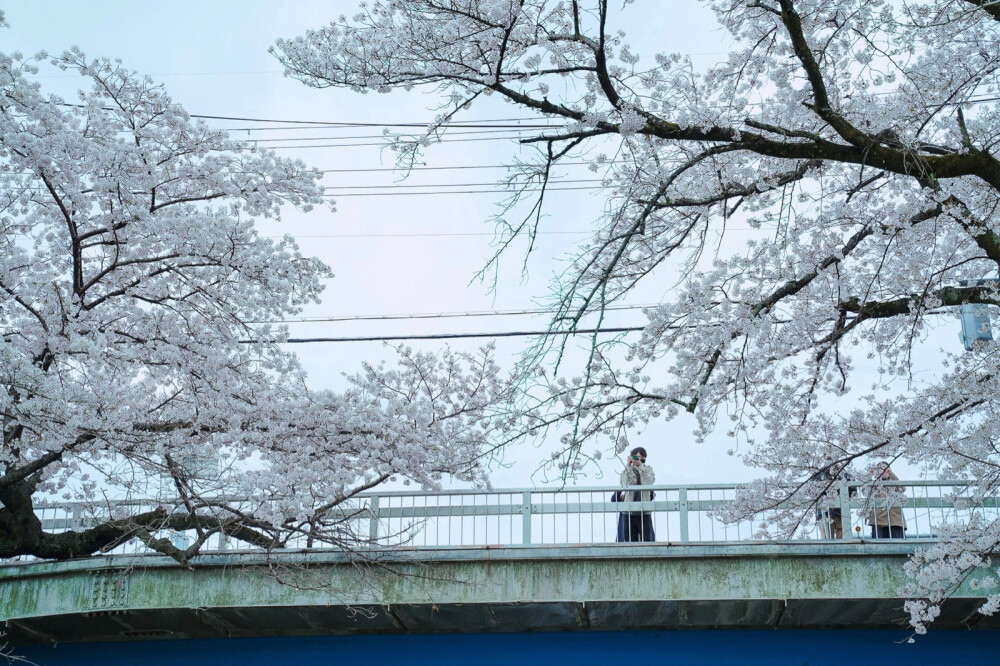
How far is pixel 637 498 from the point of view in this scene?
14234 millimetres

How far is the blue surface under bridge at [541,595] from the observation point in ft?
43.5

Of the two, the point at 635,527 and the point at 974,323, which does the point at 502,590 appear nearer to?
the point at 635,527

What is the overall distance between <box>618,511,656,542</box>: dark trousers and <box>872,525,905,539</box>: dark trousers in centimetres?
274

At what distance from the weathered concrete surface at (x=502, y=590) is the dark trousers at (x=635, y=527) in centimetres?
37

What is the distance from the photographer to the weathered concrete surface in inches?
521

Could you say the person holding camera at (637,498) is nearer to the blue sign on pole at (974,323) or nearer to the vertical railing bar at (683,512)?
the vertical railing bar at (683,512)

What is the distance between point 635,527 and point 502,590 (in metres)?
1.89

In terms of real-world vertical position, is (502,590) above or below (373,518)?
below

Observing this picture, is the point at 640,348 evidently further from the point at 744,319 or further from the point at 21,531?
the point at 21,531

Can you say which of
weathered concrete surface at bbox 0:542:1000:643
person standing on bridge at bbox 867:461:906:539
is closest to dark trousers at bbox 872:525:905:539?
person standing on bridge at bbox 867:461:906:539

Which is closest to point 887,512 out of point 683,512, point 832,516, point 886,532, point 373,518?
point 886,532

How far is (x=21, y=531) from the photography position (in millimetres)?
11742

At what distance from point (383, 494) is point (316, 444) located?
108 cm

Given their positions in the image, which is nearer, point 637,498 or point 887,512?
point 887,512
